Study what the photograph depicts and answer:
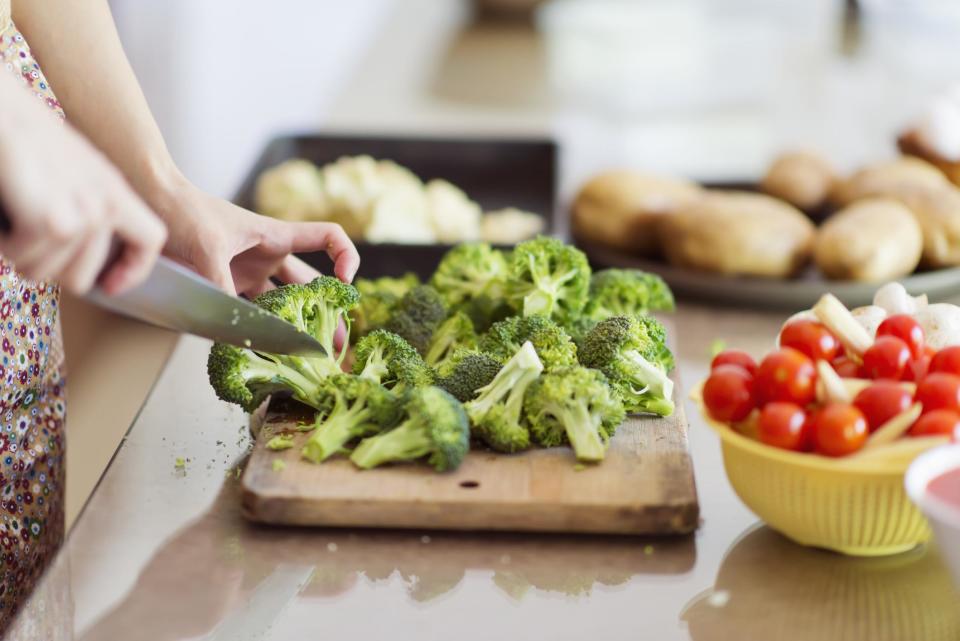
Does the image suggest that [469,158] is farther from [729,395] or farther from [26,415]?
[729,395]

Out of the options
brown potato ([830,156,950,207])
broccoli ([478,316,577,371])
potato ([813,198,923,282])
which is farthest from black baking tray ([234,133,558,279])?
broccoli ([478,316,577,371])

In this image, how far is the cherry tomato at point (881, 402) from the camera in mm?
1103

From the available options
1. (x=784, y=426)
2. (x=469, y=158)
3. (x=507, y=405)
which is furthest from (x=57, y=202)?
(x=469, y=158)

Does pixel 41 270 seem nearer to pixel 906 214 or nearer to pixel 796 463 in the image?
pixel 796 463

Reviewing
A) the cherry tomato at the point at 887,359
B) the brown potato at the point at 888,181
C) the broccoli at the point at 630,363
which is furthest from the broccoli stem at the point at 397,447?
the brown potato at the point at 888,181

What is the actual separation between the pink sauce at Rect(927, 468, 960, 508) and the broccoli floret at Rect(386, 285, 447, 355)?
2.26ft

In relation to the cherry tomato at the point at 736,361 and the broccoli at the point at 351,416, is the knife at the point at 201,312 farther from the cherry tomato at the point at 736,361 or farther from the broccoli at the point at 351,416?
the cherry tomato at the point at 736,361

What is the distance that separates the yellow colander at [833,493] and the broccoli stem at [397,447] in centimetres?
29

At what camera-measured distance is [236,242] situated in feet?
4.90

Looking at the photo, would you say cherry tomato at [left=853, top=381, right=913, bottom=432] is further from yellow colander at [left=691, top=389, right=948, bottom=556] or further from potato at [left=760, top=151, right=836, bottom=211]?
potato at [left=760, top=151, right=836, bottom=211]

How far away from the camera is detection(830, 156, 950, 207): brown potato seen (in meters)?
2.06

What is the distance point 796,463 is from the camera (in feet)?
3.60

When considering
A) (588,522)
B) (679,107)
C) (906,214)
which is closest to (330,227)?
(588,522)

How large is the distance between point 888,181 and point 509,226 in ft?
2.38
